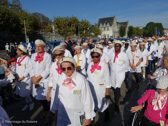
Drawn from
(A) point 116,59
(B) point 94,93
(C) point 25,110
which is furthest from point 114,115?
(C) point 25,110

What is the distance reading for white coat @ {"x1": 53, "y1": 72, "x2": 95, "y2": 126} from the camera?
7.42ft

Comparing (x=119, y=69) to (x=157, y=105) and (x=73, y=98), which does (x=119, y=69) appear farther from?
(x=73, y=98)

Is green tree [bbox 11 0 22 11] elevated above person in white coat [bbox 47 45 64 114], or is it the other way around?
green tree [bbox 11 0 22 11]

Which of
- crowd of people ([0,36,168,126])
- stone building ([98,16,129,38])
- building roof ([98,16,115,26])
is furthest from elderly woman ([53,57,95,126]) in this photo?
building roof ([98,16,115,26])

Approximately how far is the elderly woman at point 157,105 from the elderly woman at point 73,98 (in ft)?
3.02

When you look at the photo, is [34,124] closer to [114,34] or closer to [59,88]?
[59,88]

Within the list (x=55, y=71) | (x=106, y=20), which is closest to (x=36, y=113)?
(x=55, y=71)

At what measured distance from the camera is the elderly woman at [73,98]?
2262 mm

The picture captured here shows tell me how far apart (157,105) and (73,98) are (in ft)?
4.89

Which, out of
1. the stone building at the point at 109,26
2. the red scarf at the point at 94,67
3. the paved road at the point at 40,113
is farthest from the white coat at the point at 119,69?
the stone building at the point at 109,26

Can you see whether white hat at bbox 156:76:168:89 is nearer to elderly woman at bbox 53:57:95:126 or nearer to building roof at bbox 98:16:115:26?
elderly woman at bbox 53:57:95:126

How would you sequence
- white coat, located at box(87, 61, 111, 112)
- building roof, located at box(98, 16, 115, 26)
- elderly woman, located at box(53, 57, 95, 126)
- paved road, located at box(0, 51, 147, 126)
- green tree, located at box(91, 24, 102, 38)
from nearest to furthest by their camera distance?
elderly woman, located at box(53, 57, 95, 126)
white coat, located at box(87, 61, 111, 112)
paved road, located at box(0, 51, 147, 126)
green tree, located at box(91, 24, 102, 38)
building roof, located at box(98, 16, 115, 26)

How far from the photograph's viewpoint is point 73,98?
2.26m

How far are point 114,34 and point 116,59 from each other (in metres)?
88.9
